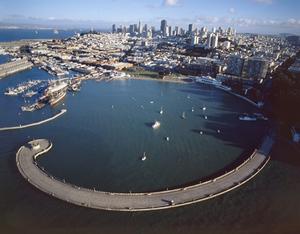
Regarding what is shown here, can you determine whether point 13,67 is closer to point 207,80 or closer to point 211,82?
point 207,80

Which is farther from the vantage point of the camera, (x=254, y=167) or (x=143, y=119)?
(x=143, y=119)

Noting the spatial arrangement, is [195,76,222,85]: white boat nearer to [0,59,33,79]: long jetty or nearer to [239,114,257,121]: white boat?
[239,114,257,121]: white boat

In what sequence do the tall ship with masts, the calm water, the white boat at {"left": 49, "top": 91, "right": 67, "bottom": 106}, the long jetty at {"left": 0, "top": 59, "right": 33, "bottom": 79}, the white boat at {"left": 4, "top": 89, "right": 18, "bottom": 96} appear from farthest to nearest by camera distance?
the long jetty at {"left": 0, "top": 59, "right": 33, "bottom": 79} < the white boat at {"left": 4, "top": 89, "right": 18, "bottom": 96} < the tall ship with masts < the white boat at {"left": 49, "top": 91, "right": 67, "bottom": 106} < the calm water

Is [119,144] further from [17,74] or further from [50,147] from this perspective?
[17,74]

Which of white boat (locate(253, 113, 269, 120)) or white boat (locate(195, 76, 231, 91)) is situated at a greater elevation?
white boat (locate(253, 113, 269, 120))

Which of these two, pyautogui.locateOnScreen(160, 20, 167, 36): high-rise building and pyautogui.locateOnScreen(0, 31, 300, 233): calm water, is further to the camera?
pyautogui.locateOnScreen(160, 20, 167, 36): high-rise building

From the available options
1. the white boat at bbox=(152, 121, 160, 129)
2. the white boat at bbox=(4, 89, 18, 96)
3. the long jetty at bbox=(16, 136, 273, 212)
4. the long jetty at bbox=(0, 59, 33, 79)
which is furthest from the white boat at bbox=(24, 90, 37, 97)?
the long jetty at bbox=(16, 136, 273, 212)

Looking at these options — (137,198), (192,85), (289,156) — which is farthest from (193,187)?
(192,85)

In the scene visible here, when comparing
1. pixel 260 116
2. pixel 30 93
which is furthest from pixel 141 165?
pixel 30 93

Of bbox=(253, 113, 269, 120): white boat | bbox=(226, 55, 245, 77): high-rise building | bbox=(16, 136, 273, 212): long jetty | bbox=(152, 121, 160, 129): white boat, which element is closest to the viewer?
bbox=(16, 136, 273, 212): long jetty
